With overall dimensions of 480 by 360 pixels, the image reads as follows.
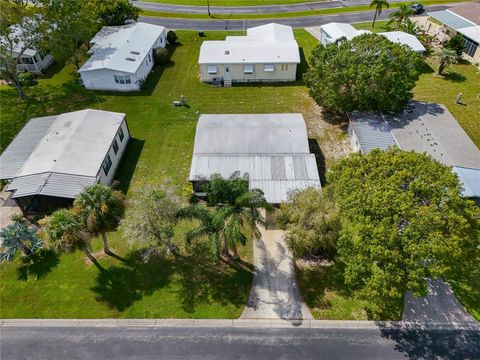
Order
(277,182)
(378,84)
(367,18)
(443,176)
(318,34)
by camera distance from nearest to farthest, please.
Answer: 1. (443,176)
2. (277,182)
3. (378,84)
4. (318,34)
5. (367,18)

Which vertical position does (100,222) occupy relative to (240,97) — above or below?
above

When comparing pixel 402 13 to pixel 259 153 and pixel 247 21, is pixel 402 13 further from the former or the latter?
pixel 259 153

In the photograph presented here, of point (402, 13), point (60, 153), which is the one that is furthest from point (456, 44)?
point (60, 153)

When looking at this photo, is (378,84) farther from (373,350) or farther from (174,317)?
(174,317)

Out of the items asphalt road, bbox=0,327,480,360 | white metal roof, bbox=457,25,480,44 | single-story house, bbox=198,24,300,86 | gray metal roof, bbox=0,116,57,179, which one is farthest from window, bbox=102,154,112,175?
white metal roof, bbox=457,25,480,44

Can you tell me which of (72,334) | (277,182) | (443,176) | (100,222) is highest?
(443,176)

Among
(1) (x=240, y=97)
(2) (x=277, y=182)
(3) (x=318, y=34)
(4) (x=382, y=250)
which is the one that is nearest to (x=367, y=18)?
(3) (x=318, y=34)
